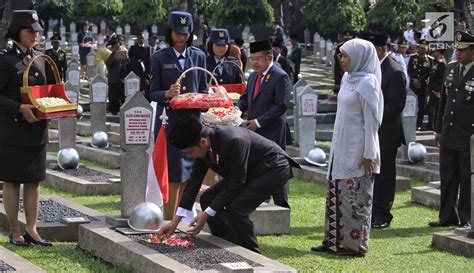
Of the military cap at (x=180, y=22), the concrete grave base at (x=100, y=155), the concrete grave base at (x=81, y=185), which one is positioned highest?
the military cap at (x=180, y=22)

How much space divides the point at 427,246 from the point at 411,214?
238 centimetres

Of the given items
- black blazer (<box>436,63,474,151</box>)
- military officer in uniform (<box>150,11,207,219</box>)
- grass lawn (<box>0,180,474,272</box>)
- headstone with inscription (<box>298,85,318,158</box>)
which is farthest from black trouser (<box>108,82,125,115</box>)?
military officer in uniform (<box>150,11,207,219</box>)

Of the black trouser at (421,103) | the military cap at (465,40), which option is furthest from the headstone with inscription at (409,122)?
the black trouser at (421,103)

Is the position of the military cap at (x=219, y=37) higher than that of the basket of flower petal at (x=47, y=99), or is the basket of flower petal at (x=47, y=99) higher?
the military cap at (x=219, y=37)

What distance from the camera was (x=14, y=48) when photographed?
11.2 metres

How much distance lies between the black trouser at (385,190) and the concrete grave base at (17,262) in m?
4.60

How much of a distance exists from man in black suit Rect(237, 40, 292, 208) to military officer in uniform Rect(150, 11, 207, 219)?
3.96 feet

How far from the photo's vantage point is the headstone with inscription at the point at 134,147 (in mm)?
11352

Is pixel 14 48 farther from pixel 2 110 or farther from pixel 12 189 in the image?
pixel 12 189

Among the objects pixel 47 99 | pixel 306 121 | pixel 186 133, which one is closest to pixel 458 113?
pixel 186 133

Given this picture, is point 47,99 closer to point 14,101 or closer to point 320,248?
point 14,101

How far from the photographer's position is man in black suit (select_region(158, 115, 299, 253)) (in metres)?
10.0

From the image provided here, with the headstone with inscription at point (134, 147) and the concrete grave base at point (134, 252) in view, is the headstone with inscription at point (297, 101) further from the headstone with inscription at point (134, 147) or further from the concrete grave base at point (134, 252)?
the concrete grave base at point (134, 252)

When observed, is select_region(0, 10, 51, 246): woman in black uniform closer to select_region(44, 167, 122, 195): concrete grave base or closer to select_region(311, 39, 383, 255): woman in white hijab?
select_region(311, 39, 383, 255): woman in white hijab
